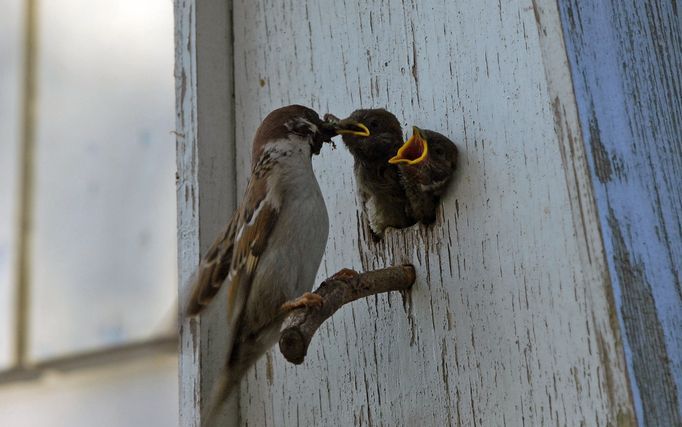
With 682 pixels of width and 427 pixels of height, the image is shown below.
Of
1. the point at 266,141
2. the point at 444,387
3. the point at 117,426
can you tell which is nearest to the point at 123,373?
Result: the point at 117,426

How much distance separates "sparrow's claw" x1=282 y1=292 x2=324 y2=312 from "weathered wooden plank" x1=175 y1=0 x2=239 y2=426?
10.0 inches

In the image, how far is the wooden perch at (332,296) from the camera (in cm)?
83

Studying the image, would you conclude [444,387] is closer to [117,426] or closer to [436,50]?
[436,50]

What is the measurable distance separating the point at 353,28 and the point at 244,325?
46 cm

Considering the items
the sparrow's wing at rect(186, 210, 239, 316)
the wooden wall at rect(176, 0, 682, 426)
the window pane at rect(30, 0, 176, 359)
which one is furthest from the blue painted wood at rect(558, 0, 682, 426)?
the window pane at rect(30, 0, 176, 359)

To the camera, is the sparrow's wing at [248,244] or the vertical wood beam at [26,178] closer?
the sparrow's wing at [248,244]

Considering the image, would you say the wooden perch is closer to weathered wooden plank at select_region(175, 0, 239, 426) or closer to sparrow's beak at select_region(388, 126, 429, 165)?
sparrow's beak at select_region(388, 126, 429, 165)

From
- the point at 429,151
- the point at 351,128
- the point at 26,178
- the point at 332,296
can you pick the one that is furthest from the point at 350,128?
the point at 26,178

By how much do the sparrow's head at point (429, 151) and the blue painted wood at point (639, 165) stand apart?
7.2 inches

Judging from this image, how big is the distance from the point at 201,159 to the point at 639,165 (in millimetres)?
637

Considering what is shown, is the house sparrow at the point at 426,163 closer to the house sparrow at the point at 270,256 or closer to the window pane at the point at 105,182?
the house sparrow at the point at 270,256

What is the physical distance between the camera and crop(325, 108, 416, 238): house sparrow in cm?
107

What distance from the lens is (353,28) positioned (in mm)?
1209

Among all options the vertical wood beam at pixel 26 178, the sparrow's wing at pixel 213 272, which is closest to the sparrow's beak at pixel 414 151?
the sparrow's wing at pixel 213 272
